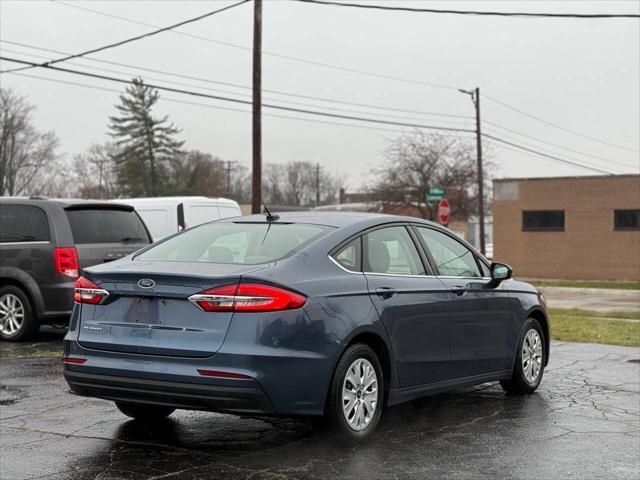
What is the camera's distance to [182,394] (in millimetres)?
5152

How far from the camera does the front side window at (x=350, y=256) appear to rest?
5.88m

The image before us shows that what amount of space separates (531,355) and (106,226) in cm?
601

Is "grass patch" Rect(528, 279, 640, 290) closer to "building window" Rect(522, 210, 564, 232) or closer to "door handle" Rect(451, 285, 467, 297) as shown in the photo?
"building window" Rect(522, 210, 564, 232)

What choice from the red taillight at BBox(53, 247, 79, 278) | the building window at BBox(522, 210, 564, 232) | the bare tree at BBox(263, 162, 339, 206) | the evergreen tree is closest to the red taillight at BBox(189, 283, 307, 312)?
the red taillight at BBox(53, 247, 79, 278)

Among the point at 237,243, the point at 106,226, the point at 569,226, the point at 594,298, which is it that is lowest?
the point at 594,298

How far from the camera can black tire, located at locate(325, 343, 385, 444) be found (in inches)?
215

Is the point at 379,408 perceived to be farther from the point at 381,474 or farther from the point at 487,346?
the point at 487,346

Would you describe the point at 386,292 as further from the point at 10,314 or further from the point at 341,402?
the point at 10,314

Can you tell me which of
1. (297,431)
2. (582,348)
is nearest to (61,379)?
(297,431)

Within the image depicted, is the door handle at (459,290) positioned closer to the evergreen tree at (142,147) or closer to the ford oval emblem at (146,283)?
the ford oval emblem at (146,283)

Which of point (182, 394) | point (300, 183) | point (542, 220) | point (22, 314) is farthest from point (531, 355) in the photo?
point (300, 183)

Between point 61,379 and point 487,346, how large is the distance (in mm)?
3923

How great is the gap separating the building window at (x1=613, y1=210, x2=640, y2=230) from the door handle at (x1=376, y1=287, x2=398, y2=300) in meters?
33.7

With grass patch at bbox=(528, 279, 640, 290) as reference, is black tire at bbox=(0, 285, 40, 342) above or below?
above
